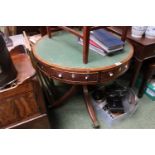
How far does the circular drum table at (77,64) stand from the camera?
0.92 m

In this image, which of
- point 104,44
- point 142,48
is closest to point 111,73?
point 104,44

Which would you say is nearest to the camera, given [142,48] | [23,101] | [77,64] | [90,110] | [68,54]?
[23,101]

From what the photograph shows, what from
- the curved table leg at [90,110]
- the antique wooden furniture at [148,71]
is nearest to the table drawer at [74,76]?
the curved table leg at [90,110]

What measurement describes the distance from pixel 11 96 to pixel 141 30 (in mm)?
1097

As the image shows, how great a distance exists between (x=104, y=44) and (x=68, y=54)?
0.83ft

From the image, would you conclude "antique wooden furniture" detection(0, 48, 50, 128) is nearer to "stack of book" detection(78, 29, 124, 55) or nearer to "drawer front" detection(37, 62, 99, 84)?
"drawer front" detection(37, 62, 99, 84)

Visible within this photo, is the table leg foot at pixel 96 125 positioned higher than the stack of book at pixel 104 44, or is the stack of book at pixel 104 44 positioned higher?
the stack of book at pixel 104 44

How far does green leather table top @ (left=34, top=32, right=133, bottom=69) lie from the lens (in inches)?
37.3

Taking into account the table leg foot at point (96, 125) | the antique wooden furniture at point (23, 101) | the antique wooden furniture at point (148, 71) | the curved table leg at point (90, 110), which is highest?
the antique wooden furniture at point (23, 101)

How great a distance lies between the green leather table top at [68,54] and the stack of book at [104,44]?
34 millimetres

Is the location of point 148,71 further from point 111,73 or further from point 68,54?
point 68,54

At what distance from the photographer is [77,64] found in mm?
938

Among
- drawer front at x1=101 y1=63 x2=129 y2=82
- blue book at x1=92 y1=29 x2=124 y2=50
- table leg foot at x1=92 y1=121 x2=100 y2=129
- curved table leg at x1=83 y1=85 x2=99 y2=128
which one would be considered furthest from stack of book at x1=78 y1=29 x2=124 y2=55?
table leg foot at x1=92 y1=121 x2=100 y2=129

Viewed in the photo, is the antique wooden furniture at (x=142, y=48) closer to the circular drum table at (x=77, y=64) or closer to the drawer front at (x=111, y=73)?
the circular drum table at (x=77, y=64)
